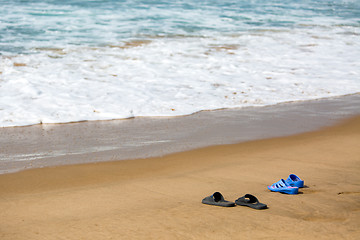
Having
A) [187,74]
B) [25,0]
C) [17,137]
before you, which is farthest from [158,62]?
[25,0]

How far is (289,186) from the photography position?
3309 millimetres

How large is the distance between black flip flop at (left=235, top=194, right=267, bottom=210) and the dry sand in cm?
5

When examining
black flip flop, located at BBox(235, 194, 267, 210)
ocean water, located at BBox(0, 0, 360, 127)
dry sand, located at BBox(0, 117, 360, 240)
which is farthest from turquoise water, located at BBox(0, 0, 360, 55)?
black flip flop, located at BBox(235, 194, 267, 210)

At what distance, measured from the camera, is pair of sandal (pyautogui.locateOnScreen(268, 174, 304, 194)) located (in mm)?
3260

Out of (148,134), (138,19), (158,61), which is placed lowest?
(148,134)

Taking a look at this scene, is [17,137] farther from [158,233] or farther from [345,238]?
[345,238]

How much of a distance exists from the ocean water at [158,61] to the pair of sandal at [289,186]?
268 centimetres

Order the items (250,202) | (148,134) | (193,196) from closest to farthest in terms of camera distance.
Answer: (250,202) → (193,196) → (148,134)

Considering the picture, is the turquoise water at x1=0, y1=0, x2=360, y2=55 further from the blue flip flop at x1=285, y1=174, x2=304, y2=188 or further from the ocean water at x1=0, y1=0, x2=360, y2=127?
the blue flip flop at x1=285, y1=174, x2=304, y2=188

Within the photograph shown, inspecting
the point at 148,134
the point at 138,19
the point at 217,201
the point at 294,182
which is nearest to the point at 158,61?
the point at 148,134

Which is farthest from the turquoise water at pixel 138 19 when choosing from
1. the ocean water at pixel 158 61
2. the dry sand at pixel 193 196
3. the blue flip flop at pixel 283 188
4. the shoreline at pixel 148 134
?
the blue flip flop at pixel 283 188

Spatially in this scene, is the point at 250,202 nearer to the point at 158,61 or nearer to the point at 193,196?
the point at 193,196

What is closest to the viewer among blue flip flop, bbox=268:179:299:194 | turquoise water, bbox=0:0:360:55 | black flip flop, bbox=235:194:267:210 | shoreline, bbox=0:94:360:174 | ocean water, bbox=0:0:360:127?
black flip flop, bbox=235:194:267:210

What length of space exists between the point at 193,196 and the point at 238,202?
38 centimetres
